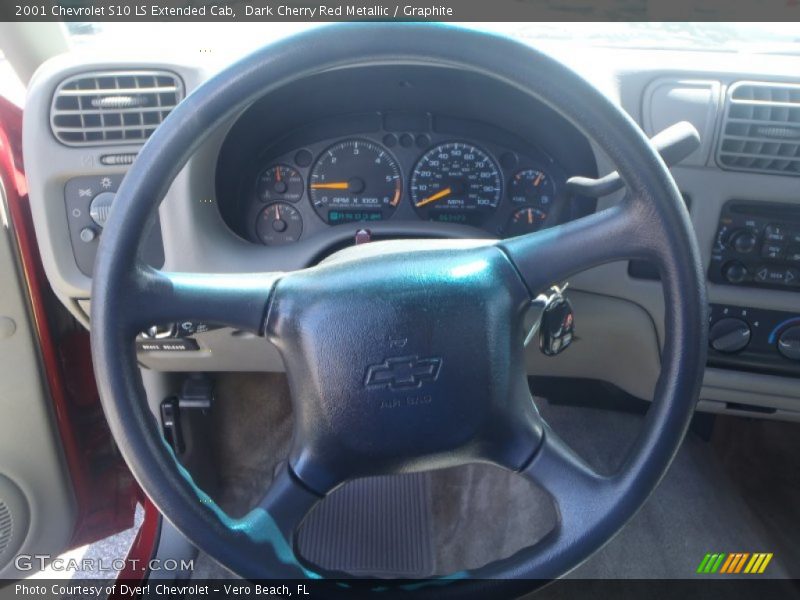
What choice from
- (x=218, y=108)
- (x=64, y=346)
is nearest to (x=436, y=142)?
(x=218, y=108)

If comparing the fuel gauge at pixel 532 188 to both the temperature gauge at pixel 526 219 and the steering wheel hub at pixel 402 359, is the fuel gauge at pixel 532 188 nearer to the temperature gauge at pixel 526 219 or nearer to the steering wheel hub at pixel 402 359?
the temperature gauge at pixel 526 219

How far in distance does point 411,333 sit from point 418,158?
0.55m

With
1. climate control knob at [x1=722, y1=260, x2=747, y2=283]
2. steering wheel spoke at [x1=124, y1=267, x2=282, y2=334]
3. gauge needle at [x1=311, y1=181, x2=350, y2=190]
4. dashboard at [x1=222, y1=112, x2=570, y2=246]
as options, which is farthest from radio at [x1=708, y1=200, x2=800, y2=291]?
steering wheel spoke at [x1=124, y1=267, x2=282, y2=334]

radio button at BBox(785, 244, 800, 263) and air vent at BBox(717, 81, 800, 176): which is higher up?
air vent at BBox(717, 81, 800, 176)

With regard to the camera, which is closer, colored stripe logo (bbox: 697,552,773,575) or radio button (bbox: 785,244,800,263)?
radio button (bbox: 785,244,800,263)

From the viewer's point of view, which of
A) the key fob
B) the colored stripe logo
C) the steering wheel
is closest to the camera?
the steering wheel

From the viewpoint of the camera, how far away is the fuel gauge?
128 cm

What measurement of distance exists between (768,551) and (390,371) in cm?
130

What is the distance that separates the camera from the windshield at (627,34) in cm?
134

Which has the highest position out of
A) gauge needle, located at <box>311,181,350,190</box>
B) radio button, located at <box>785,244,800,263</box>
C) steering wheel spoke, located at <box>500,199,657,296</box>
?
steering wheel spoke, located at <box>500,199,657,296</box>

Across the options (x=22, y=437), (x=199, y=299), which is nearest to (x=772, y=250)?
(x=199, y=299)

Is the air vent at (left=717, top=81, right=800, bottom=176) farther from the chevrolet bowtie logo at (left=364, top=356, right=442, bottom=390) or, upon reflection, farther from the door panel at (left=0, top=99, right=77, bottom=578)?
the door panel at (left=0, top=99, right=77, bottom=578)

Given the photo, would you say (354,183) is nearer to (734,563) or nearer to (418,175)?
(418,175)

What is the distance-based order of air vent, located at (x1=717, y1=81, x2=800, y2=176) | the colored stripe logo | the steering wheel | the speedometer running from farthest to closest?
the colored stripe logo, the speedometer, air vent, located at (x1=717, y1=81, x2=800, y2=176), the steering wheel
